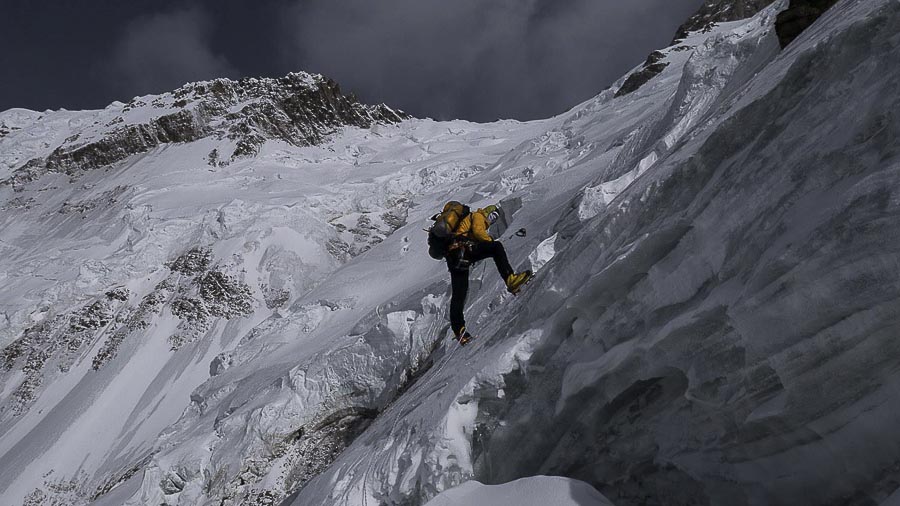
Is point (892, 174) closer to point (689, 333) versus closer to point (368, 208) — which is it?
point (689, 333)

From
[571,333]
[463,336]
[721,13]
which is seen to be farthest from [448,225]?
[721,13]

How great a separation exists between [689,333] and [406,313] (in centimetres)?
999

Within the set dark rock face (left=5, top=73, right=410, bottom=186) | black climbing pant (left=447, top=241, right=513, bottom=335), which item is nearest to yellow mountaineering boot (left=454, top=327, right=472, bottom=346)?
black climbing pant (left=447, top=241, right=513, bottom=335)

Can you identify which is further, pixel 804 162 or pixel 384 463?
pixel 384 463

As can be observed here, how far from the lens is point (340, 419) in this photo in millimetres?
12664

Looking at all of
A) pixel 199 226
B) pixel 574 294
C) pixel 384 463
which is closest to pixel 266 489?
pixel 384 463

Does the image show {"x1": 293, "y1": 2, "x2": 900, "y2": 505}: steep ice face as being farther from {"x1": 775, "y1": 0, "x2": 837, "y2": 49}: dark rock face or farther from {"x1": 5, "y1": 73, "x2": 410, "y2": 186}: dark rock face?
{"x1": 5, "y1": 73, "x2": 410, "y2": 186}: dark rock face

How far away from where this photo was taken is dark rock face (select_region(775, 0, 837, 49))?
23.1ft

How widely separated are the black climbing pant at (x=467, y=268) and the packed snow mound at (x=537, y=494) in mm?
3188

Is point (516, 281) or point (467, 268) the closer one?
point (516, 281)

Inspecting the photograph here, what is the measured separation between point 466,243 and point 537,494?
3905 mm

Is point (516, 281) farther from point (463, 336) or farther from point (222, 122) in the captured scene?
point (222, 122)

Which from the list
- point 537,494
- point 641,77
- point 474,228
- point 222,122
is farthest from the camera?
point 222,122

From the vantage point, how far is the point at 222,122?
59.1 m
